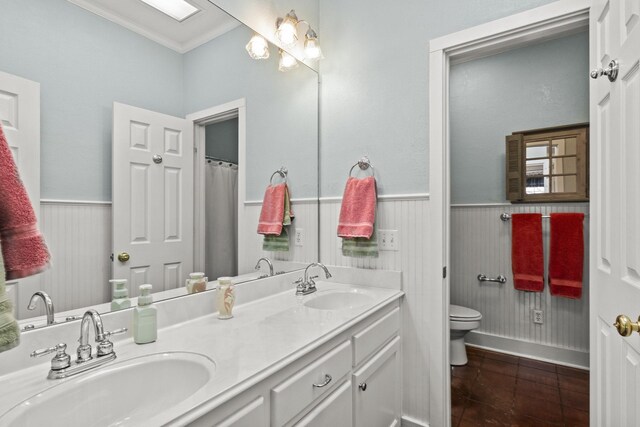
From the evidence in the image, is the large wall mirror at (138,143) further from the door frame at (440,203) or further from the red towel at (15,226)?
the door frame at (440,203)

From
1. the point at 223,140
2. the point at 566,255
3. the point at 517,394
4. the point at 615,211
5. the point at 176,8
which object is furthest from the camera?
the point at 566,255

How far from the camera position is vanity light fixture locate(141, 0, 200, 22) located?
124 centimetres

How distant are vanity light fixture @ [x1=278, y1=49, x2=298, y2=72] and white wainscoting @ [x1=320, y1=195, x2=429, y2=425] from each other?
948mm

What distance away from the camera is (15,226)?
0.56 meters

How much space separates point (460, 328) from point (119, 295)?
2.27m

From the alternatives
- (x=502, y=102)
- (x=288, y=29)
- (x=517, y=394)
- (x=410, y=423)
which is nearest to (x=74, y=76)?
(x=288, y=29)

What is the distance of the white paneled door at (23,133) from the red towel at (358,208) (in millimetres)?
1327

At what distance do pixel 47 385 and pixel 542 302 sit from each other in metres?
3.02

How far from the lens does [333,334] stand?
1.14 meters

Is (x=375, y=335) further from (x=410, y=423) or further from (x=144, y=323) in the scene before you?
(x=144, y=323)

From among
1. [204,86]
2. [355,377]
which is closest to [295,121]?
[204,86]

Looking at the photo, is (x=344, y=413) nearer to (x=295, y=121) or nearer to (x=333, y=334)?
(x=333, y=334)

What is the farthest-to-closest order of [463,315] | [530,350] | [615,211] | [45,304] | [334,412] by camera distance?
[530,350] → [463,315] → [334,412] → [615,211] → [45,304]

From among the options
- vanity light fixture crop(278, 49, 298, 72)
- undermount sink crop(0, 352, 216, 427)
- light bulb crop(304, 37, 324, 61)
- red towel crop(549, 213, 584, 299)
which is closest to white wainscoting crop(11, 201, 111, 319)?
undermount sink crop(0, 352, 216, 427)
